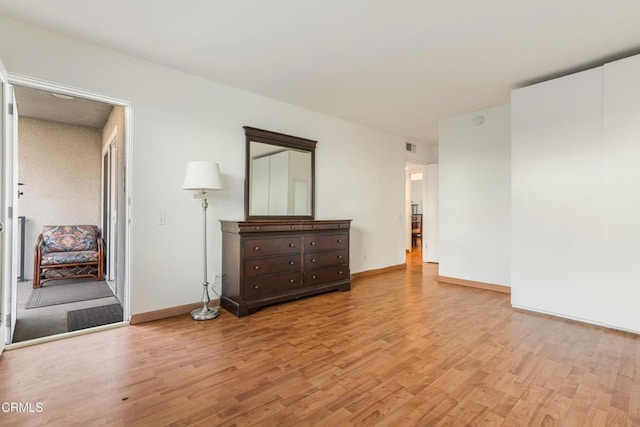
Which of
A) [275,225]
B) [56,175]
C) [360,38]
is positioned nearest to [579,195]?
[360,38]

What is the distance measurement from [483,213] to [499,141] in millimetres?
1072

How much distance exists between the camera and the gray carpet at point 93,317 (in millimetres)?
2975

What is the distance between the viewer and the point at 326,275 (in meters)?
4.12

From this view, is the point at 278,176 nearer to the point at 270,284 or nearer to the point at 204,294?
the point at 270,284

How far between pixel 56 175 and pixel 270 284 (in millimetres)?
4678

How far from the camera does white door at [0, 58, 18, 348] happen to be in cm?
237

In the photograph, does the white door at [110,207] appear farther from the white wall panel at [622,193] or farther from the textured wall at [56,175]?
the white wall panel at [622,193]

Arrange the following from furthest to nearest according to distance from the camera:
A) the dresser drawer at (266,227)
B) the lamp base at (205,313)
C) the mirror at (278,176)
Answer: the mirror at (278,176)
the dresser drawer at (266,227)
the lamp base at (205,313)

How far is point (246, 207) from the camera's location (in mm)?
3768

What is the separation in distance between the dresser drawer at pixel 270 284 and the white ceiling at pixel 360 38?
2.31 metres

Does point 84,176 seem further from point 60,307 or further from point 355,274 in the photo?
point 355,274

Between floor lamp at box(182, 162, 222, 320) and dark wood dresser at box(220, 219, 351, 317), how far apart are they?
0.24 meters

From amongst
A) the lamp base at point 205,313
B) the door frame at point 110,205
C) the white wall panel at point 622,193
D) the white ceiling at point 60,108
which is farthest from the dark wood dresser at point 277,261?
the white wall panel at point 622,193

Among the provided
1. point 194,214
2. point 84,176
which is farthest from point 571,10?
point 84,176
